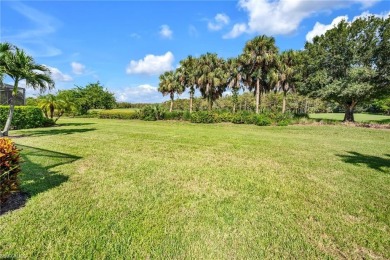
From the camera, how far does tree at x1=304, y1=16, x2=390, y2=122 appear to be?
766 inches

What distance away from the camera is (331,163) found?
21.5 feet

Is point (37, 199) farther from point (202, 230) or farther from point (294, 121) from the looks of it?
point (294, 121)

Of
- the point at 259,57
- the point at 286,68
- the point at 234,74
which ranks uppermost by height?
the point at 259,57

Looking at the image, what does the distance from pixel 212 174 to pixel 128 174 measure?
2080mm

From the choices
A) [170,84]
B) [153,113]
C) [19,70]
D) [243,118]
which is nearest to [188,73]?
[170,84]

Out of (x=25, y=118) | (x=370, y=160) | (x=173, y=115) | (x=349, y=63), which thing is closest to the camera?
(x=370, y=160)

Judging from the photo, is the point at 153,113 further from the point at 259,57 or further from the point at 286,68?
the point at 286,68

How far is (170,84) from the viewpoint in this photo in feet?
113

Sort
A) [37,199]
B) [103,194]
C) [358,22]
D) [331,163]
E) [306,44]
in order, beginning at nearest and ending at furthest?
[37,199] → [103,194] → [331,163] → [358,22] → [306,44]

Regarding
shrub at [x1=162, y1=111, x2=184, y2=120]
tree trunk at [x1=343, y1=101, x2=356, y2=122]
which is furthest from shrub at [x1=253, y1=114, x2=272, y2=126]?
tree trunk at [x1=343, y1=101, x2=356, y2=122]

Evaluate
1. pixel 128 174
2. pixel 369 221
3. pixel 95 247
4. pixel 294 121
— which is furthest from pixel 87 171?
pixel 294 121

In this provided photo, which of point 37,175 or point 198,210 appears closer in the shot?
point 198,210

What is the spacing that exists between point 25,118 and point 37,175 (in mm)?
14304

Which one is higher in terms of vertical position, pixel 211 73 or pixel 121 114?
pixel 211 73
